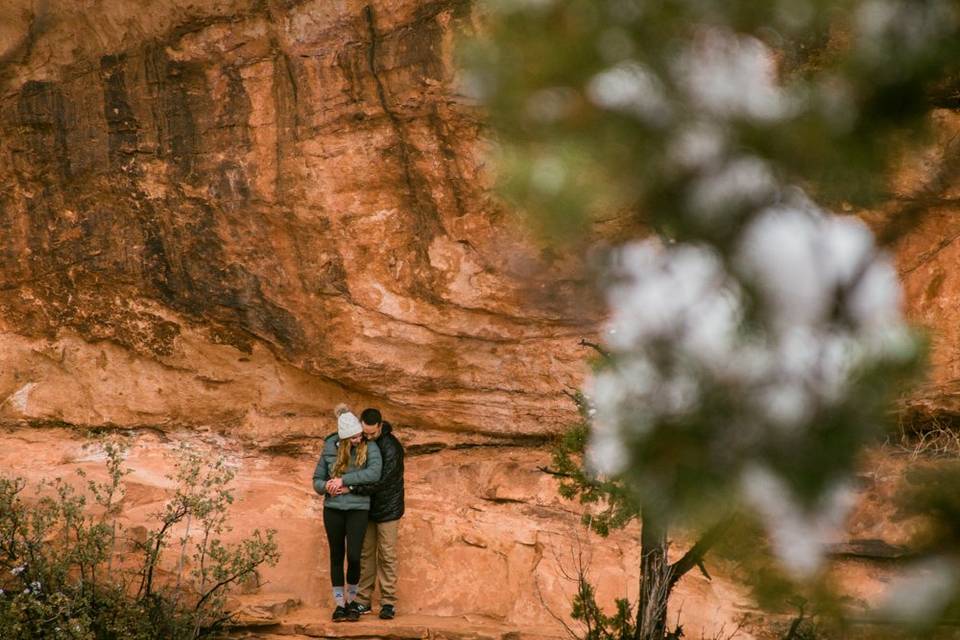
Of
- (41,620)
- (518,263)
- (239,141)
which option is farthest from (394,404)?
(41,620)

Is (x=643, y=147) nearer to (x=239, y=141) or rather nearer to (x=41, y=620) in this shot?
(x=41, y=620)

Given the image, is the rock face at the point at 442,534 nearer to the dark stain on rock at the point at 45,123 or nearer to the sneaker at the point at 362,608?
the sneaker at the point at 362,608

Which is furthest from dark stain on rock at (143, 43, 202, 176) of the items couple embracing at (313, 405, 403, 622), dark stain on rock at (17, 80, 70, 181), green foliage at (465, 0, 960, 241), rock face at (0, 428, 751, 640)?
green foliage at (465, 0, 960, 241)

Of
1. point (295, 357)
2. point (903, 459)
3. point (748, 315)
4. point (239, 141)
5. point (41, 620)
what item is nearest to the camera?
point (748, 315)

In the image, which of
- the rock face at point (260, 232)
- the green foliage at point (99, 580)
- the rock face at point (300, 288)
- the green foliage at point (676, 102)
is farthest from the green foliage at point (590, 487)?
the green foliage at point (676, 102)

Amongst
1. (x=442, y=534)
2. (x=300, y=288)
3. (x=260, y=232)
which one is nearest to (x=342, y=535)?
(x=442, y=534)

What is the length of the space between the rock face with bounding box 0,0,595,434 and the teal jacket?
4.87ft

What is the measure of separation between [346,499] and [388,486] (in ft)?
0.87

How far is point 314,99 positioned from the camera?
8352 millimetres

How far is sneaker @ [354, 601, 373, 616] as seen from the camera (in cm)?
766

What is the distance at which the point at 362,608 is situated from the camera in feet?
25.3

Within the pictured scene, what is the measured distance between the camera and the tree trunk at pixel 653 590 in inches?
250

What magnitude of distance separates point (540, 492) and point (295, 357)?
193 centimetres

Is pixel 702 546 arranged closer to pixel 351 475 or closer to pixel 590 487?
pixel 590 487
